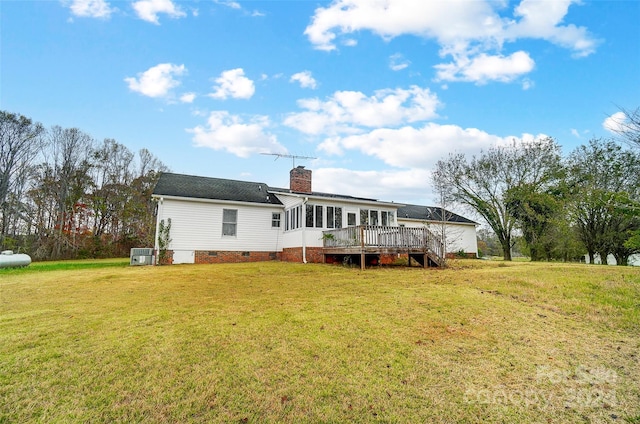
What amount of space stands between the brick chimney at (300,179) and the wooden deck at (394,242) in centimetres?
758

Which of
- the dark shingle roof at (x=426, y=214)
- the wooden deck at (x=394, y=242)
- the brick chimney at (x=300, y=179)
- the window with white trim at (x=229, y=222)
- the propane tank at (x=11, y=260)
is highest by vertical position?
the brick chimney at (x=300, y=179)

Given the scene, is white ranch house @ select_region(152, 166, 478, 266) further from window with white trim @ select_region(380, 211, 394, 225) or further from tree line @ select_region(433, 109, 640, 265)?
tree line @ select_region(433, 109, 640, 265)

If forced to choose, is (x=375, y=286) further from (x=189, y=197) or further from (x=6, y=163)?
(x=6, y=163)

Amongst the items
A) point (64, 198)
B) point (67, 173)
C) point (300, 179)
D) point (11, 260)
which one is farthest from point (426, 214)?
point (67, 173)

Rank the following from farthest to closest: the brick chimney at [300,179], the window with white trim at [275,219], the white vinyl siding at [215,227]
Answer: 1. the brick chimney at [300,179]
2. the window with white trim at [275,219]
3. the white vinyl siding at [215,227]

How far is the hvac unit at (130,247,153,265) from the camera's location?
15.3 metres

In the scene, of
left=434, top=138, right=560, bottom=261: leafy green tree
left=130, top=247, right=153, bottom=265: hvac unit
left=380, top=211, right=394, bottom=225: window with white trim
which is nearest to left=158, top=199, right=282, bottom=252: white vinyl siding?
left=130, top=247, right=153, bottom=265: hvac unit

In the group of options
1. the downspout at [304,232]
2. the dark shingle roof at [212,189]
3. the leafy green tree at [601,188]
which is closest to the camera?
the downspout at [304,232]

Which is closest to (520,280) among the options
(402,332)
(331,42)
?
(402,332)

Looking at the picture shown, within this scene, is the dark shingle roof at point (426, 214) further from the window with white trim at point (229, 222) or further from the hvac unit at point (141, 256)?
the hvac unit at point (141, 256)

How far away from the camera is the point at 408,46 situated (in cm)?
1390

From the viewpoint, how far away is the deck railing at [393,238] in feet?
41.9

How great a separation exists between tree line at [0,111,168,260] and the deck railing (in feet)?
65.1

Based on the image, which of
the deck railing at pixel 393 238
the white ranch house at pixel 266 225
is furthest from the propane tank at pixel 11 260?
the deck railing at pixel 393 238
